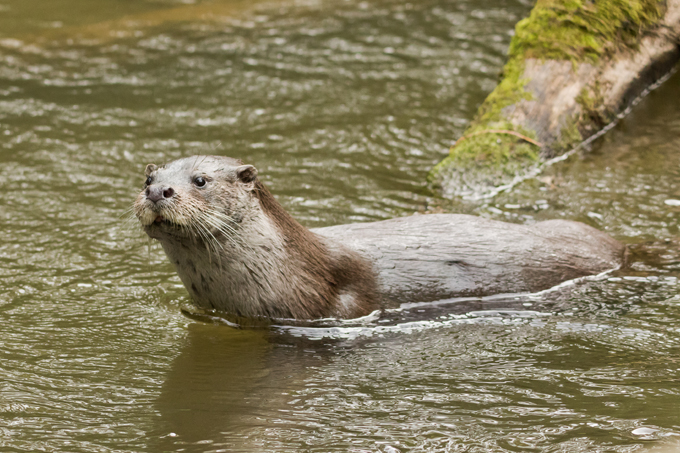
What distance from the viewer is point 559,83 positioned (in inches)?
322

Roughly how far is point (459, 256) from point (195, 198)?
1.72 meters

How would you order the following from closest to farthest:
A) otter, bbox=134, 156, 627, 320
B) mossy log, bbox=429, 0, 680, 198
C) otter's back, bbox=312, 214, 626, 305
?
otter, bbox=134, 156, 627, 320
otter's back, bbox=312, 214, 626, 305
mossy log, bbox=429, 0, 680, 198

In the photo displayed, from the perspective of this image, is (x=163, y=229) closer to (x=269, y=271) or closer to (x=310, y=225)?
(x=269, y=271)

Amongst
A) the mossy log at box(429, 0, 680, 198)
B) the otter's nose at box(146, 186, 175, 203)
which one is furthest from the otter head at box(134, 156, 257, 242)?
the mossy log at box(429, 0, 680, 198)

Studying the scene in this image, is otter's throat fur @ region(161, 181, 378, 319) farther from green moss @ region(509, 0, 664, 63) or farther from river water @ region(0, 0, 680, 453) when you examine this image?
green moss @ region(509, 0, 664, 63)

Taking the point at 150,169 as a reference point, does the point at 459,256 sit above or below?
below

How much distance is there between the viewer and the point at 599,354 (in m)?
4.59

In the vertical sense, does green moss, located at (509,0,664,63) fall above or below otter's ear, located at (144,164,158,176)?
above

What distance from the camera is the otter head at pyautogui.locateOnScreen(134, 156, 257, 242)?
4.54m

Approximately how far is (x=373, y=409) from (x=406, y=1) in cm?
993

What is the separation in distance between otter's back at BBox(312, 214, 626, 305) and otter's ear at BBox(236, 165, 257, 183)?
0.70 meters

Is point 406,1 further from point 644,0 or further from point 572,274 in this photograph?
point 572,274

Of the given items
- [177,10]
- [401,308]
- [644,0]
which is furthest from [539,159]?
[177,10]

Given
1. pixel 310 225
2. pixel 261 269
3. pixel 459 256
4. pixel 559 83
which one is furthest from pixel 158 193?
pixel 559 83
